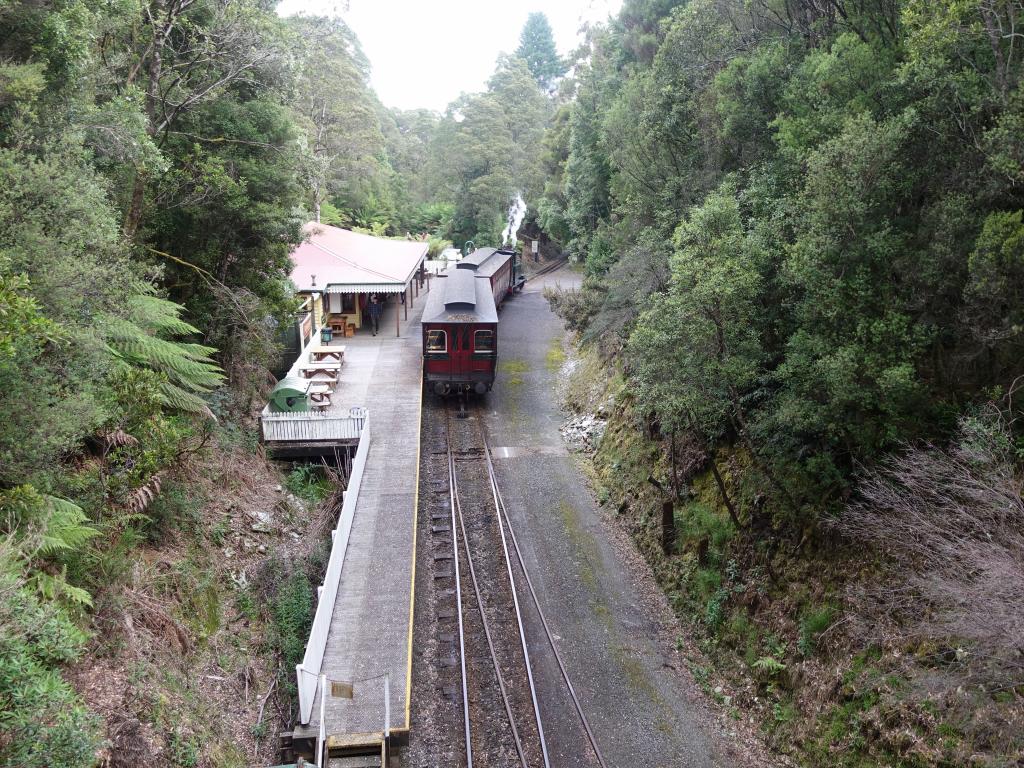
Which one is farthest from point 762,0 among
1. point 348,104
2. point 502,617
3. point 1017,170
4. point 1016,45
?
point 348,104

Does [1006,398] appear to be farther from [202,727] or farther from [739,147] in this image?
[202,727]

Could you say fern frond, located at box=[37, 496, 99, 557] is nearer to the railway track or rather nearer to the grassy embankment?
the grassy embankment

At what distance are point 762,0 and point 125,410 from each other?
13.9 m

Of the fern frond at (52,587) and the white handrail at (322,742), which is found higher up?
the fern frond at (52,587)

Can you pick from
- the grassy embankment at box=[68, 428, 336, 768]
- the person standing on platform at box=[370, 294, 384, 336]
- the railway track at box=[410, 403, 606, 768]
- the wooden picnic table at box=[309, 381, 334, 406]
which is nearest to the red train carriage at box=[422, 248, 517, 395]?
the wooden picnic table at box=[309, 381, 334, 406]

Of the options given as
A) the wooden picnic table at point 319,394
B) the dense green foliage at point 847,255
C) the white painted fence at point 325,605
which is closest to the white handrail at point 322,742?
the white painted fence at point 325,605

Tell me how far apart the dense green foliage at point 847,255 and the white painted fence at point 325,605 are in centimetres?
574

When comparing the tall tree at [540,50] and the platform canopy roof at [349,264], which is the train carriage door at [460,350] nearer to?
the platform canopy roof at [349,264]

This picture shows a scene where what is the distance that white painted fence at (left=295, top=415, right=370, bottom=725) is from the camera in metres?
8.54

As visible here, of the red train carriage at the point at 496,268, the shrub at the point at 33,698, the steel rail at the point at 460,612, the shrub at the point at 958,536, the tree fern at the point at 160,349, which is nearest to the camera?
the shrub at the point at 33,698

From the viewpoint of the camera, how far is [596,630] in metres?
11.6

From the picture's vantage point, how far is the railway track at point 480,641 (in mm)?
9094

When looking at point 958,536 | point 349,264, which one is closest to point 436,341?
point 349,264

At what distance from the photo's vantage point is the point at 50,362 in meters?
7.41
